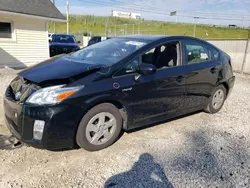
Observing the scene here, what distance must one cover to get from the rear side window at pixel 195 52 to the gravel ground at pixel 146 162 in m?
1.31

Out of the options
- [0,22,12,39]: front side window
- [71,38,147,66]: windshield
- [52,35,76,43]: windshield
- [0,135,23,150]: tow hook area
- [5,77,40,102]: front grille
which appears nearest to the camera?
[5,77,40,102]: front grille

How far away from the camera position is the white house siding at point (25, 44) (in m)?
11.0

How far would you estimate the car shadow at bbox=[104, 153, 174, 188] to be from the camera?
8.98 ft

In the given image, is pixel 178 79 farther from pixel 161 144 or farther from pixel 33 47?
pixel 33 47

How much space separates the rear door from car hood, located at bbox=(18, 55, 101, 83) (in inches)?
70.9

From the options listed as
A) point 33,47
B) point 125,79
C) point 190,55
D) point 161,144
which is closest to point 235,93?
point 190,55

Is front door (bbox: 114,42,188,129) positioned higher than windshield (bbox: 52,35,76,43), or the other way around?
windshield (bbox: 52,35,76,43)

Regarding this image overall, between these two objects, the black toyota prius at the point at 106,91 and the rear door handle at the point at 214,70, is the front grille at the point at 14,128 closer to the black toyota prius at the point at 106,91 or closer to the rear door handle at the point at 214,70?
the black toyota prius at the point at 106,91

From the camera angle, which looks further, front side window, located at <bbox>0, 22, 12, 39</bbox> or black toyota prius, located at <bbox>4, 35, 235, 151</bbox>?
front side window, located at <bbox>0, 22, 12, 39</bbox>

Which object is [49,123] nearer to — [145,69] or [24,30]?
[145,69]

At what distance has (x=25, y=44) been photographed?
38.4 ft

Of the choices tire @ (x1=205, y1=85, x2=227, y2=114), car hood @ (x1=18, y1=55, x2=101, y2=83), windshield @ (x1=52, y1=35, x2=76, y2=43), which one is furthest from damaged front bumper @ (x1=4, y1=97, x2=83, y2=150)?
windshield @ (x1=52, y1=35, x2=76, y2=43)

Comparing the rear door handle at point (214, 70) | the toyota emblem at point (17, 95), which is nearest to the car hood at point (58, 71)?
the toyota emblem at point (17, 95)

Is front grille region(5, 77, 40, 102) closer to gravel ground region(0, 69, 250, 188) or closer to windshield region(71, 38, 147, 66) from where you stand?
gravel ground region(0, 69, 250, 188)
